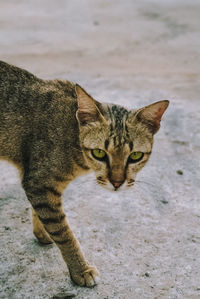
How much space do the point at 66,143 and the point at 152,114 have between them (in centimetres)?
74

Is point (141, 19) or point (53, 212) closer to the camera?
point (53, 212)

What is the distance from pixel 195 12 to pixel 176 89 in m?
5.73

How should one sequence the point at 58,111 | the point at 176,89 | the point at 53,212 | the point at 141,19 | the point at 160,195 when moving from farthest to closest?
the point at 141,19 < the point at 176,89 < the point at 160,195 < the point at 58,111 < the point at 53,212

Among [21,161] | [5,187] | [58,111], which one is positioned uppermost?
[58,111]

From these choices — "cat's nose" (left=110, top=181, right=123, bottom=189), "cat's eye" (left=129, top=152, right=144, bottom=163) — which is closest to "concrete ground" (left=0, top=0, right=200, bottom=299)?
"cat's nose" (left=110, top=181, right=123, bottom=189)

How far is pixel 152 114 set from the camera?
8.84 ft

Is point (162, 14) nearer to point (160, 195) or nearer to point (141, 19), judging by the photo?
point (141, 19)

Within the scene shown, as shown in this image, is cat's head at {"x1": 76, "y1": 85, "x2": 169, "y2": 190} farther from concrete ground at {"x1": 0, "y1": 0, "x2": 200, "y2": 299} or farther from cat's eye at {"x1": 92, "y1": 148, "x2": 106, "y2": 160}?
concrete ground at {"x1": 0, "y1": 0, "x2": 200, "y2": 299}

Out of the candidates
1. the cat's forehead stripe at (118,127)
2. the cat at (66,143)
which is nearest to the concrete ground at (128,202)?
the cat at (66,143)

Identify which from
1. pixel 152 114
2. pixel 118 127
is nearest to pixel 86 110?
pixel 118 127

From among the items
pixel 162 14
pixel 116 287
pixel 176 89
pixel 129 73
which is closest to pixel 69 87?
pixel 116 287

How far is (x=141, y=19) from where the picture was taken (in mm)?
9930

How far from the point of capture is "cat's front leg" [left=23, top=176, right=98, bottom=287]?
2.68 metres

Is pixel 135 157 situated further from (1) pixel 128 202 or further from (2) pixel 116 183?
(1) pixel 128 202
